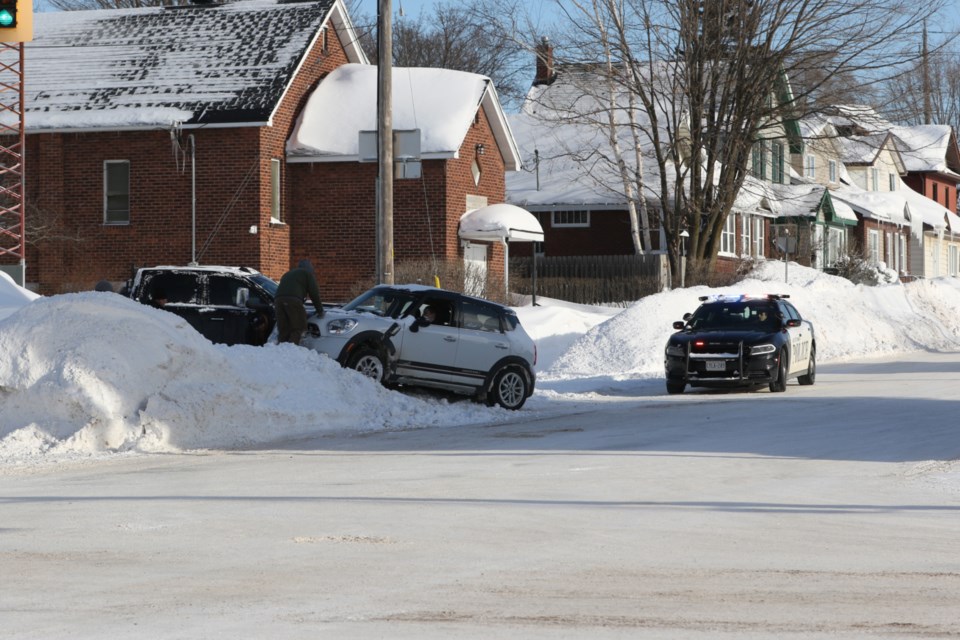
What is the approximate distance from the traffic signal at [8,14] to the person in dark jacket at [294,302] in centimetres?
511

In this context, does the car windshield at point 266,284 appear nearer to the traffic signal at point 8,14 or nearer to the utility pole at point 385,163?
the utility pole at point 385,163

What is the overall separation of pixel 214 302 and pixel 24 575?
1435cm

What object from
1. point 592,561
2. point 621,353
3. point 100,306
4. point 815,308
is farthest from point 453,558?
point 815,308

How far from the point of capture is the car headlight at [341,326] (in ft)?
63.8

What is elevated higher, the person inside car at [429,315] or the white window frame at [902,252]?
the white window frame at [902,252]

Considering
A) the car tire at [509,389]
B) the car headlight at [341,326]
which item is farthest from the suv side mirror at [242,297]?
the car tire at [509,389]

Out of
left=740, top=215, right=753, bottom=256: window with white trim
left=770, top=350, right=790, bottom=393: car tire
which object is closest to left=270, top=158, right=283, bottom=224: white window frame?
left=770, top=350, right=790, bottom=393: car tire

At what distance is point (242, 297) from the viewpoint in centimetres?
2266

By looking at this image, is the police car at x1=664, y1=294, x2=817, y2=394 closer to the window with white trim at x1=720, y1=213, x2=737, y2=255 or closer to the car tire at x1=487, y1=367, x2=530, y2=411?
the car tire at x1=487, y1=367, x2=530, y2=411

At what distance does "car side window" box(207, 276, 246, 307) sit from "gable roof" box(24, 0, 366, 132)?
50.3 feet

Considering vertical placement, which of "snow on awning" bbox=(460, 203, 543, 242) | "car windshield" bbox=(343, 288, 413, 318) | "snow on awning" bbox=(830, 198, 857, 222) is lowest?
"car windshield" bbox=(343, 288, 413, 318)

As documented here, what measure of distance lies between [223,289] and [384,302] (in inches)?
146

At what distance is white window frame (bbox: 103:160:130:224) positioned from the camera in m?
39.9

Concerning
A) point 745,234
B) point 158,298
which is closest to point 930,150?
point 745,234
